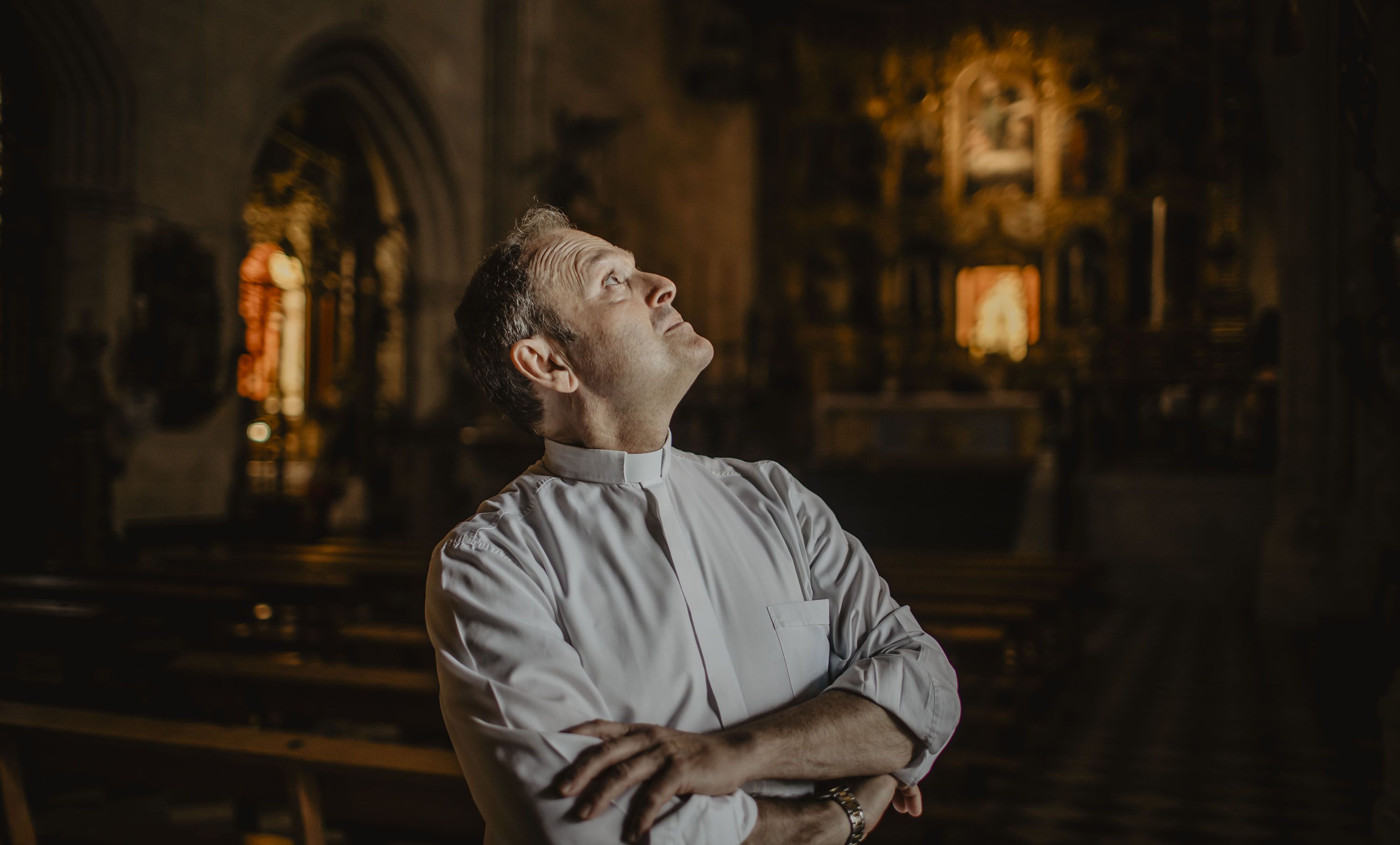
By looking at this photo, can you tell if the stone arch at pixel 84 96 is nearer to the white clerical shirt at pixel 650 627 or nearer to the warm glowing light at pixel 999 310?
the white clerical shirt at pixel 650 627

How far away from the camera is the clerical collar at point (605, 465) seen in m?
1.57

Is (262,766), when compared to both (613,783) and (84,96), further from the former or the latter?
(84,96)

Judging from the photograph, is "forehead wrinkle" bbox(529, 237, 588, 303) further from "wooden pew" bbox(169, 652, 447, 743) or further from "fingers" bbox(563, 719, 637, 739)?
"wooden pew" bbox(169, 652, 447, 743)

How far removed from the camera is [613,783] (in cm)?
122

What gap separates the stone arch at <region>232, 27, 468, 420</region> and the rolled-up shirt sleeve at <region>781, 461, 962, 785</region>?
1062cm

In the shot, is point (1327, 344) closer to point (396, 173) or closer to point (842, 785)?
point (842, 785)

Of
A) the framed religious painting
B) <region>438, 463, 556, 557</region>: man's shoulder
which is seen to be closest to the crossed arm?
<region>438, 463, 556, 557</region>: man's shoulder

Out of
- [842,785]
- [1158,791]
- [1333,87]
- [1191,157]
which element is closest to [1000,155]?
[1191,157]

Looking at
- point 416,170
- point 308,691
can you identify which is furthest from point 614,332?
point 416,170

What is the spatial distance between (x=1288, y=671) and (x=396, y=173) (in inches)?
404

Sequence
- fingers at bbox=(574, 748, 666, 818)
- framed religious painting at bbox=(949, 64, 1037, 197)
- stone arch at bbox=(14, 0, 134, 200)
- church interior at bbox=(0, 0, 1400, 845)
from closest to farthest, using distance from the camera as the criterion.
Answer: fingers at bbox=(574, 748, 666, 818) < church interior at bbox=(0, 0, 1400, 845) < stone arch at bbox=(14, 0, 134, 200) < framed religious painting at bbox=(949, 64, 1037, 197)

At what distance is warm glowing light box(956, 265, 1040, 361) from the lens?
1762cm

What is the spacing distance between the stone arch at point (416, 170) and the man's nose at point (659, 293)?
1048 centimetres

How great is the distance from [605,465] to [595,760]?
476 millimetres
